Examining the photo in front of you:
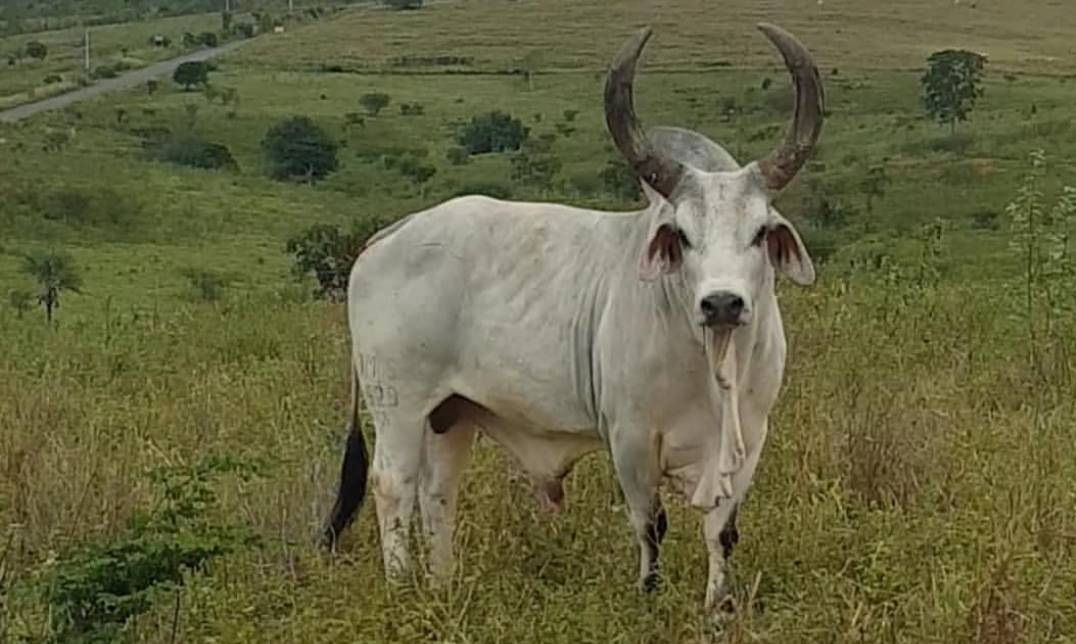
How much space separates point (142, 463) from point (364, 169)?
5394 cm

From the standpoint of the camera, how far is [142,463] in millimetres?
7781

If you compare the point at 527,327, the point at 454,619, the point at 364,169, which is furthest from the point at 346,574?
the point at 364,169

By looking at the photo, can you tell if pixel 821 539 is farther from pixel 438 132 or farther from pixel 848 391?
pixel 438 132

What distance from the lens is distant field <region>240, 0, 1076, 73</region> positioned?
89875 mm

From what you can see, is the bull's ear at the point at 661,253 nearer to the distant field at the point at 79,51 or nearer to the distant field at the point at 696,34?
the distant field at the point at 79,51

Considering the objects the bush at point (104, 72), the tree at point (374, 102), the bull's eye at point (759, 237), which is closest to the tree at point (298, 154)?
the tree at point (374, 102)

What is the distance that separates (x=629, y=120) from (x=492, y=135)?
60055 millimetres

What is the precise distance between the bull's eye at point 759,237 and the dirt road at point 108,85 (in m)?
67.4

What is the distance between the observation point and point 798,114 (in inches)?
227

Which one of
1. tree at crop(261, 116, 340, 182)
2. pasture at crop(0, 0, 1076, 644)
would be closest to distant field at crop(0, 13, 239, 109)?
tree at crop(261, 116, 340, 182)

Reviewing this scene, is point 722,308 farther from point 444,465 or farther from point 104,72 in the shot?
point 104,72

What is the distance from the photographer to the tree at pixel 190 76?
84312 mm

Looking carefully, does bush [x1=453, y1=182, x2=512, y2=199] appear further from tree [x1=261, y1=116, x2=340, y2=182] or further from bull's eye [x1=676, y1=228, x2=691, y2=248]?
bull's eye [x1=676, y1=228, x2=691, y2=248]

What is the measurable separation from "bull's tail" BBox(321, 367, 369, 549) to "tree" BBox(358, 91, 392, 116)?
68.3 meters
